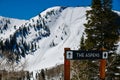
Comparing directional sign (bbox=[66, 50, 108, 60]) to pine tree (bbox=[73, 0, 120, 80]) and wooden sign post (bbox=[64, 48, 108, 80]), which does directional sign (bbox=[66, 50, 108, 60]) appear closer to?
wooden sign post (bbox=[64, 48, 108, 80])

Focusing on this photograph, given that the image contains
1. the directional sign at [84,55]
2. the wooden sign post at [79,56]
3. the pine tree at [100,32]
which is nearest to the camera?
the wooden sign post at [79,56]

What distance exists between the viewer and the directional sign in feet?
46.6

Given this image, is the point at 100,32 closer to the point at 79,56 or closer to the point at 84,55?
the point at 84,55

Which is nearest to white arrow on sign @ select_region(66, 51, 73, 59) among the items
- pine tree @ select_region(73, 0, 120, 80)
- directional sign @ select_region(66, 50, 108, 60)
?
directional sign @ select_region(66, 50, 108, 60)

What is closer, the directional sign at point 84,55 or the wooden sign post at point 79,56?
the wooden sign post at point 79,56

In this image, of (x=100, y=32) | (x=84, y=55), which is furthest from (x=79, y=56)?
(x=100, y=32)

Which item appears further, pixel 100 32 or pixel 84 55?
pixel 100 32

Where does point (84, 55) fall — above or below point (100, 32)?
below

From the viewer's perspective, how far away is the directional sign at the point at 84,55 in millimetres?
14195

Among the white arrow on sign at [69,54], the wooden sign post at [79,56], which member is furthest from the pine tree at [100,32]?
the white arrow on sign at [69,54]

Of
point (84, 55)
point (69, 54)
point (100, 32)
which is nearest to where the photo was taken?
point (69, 54)

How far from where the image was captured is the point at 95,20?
96.3ft

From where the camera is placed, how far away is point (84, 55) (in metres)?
14.6

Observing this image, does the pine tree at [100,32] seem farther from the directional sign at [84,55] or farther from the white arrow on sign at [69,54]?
the white arrow on sign at [69,54]
